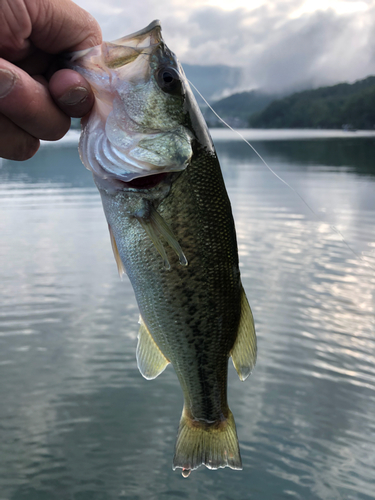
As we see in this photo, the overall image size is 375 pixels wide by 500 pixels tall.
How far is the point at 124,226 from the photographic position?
2225 mm

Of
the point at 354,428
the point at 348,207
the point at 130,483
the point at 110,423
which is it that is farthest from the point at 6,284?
the point at 348,207

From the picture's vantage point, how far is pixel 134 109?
2.15 meters

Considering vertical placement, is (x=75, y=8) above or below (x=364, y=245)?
above

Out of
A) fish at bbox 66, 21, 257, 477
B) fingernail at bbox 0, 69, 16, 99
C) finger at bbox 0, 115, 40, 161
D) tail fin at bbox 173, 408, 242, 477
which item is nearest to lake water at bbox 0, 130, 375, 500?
tail fin at bbox 173, 408, 242, 477

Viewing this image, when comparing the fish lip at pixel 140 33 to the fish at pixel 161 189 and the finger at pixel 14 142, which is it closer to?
the fish at pixel 161 189

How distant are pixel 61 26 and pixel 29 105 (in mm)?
391

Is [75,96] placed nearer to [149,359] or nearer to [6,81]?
[6,81]

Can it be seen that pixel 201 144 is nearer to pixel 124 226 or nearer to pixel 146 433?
pixel 124 226

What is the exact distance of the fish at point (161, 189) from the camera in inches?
83.9

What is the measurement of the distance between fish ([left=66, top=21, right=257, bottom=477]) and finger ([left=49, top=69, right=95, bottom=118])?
0.17 ft

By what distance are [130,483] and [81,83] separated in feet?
12.8

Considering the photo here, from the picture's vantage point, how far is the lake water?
182 inches


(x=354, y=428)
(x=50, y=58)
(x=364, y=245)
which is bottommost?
(x=354, y=428)

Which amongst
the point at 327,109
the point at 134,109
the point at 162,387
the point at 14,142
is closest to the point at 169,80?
the point at 134,109
